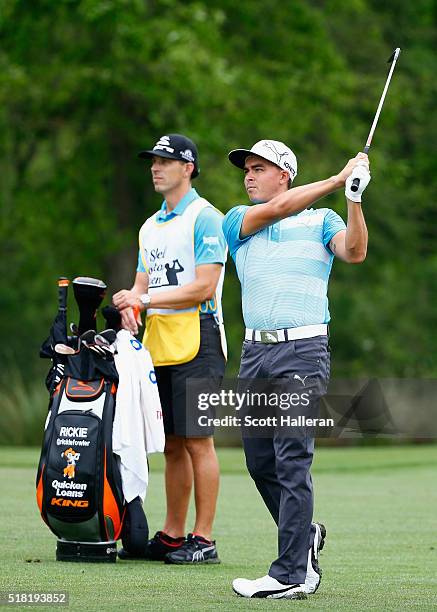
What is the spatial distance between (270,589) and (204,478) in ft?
5.34

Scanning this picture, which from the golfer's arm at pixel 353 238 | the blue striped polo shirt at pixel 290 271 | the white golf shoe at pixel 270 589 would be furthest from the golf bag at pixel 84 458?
the golfer's arm at pixel 353 238

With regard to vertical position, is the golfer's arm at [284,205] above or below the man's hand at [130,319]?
above

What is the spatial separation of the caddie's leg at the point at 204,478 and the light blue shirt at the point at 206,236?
28.8 inches

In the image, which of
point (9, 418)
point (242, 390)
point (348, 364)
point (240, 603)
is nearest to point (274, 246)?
point (242, 390)

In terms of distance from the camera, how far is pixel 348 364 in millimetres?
28375

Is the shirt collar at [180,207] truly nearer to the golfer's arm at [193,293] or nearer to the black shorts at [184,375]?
the golfer's arm at [193,293]

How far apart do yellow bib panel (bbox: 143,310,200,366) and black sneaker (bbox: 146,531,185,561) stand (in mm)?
943

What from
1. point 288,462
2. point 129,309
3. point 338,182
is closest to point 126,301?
point 129,309

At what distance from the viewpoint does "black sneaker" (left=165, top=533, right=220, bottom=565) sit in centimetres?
720

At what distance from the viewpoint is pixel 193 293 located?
24.2 feet

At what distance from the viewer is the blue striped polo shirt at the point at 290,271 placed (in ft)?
20.1

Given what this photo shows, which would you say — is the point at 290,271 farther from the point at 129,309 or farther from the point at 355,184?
the point at 129,309

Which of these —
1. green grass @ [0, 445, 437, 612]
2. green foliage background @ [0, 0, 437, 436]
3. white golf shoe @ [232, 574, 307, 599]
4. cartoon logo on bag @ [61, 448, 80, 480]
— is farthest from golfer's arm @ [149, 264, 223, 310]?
green foliage background @ [0, 0, 437, 436]

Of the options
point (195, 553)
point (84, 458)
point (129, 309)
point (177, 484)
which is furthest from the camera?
point (177, 484)
